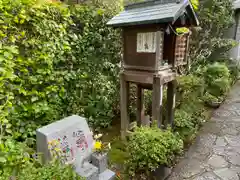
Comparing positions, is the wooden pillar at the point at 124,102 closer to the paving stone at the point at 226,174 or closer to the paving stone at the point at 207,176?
the paving stone at the point at 207,176

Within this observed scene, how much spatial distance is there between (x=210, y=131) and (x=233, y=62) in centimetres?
523

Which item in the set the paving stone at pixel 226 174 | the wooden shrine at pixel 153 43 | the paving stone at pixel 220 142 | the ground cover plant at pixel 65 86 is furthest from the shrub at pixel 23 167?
the paving stone at pixel 220 142

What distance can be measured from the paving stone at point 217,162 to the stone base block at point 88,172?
2.23 meters

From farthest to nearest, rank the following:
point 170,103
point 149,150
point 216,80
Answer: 1. point 216,80
2. point 170,103
3. point 149,150

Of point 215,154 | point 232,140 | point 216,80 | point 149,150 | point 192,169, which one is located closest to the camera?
point 149,150

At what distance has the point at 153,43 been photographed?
2.89 metres

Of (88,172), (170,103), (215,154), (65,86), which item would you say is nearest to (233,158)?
(215,154)

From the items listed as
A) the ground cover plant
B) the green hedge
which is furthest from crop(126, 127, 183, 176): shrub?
the green hedge

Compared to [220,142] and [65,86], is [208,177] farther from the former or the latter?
[65,86]

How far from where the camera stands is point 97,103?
411cm

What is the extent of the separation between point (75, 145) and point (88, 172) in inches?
17.8

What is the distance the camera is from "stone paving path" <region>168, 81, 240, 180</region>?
2.93 m

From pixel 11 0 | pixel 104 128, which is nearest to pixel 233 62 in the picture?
pixel 104 128

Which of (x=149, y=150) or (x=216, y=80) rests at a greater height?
(x=216, y=80)
